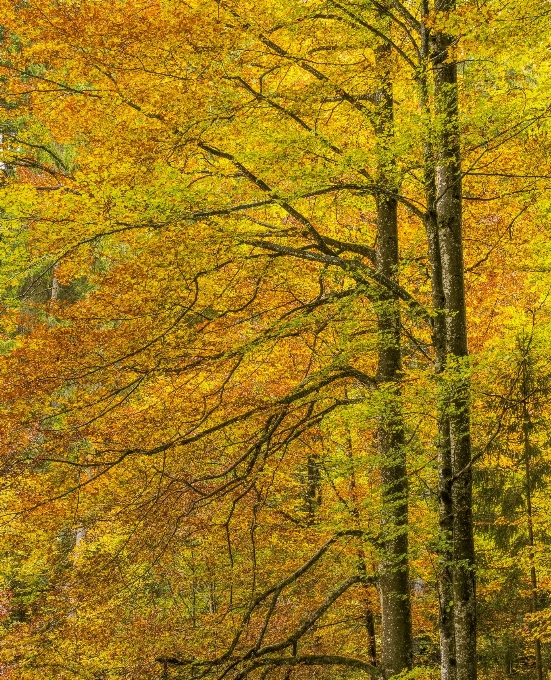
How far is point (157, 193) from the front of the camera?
5.29 meters

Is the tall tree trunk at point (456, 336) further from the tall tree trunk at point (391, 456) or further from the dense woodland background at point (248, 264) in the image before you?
the tall tree trunk at point (391, 456)

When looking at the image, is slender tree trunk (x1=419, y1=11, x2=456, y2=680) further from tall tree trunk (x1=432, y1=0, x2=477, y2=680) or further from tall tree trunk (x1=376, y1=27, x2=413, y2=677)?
tall tree trunk (x1=376, y1=27, x2=413, y2=677)

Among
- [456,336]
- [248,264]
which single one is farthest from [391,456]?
[248,264]

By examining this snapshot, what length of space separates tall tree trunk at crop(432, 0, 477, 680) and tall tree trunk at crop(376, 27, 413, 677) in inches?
20.0

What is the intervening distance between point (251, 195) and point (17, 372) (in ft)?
9.82

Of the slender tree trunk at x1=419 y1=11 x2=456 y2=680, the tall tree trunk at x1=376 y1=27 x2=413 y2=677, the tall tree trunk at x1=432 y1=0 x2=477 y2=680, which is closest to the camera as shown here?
the tall tree trunk at x1=432 y1=0 x2=477 y2=680

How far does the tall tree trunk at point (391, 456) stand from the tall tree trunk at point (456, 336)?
20.0 inches

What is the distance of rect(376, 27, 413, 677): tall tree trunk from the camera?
6.41 m

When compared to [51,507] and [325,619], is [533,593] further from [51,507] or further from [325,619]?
[51,507]

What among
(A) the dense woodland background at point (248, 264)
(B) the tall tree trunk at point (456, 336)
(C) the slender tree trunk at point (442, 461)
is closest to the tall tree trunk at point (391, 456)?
(A) the dense woodland background at point (248, 264)

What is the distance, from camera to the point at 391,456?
684 cm

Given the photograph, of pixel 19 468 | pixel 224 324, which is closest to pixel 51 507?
pixel 19 468

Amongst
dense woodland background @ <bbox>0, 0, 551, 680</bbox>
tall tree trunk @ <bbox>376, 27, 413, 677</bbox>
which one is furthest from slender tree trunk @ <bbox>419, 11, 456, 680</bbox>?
tall tree trunk @ <bbox>376, 27, 413, 677</bbox>

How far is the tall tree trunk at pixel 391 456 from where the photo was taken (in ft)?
21.0
